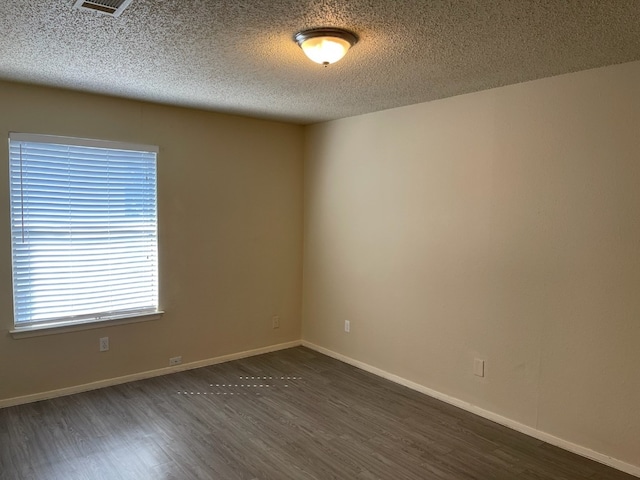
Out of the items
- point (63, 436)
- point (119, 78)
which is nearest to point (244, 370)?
point (63, 436)

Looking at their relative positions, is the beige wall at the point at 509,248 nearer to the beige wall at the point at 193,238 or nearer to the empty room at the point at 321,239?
the empty room at the point at 321,239

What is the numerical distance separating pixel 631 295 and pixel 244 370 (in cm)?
310

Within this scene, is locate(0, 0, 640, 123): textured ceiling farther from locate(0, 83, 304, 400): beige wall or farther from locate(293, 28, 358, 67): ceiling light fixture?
locate(0, 83, 304, 400): beige wall

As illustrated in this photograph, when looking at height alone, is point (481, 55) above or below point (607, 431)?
above

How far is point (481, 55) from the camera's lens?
258 cm

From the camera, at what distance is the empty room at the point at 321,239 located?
97.8 inches

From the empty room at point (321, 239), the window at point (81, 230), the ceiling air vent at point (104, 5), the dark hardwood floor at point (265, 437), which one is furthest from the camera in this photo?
the window at point (81, 230)

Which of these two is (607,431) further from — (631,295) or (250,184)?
(250,184)

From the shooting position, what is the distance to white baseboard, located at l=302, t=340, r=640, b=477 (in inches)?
108

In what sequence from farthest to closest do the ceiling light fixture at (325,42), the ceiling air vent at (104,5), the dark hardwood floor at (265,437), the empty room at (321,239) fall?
the dark hardwood floor at (265,437), the empty room at (321,239), the ceiling light fixture at (325,42), the ceiling air vent at (104,5)

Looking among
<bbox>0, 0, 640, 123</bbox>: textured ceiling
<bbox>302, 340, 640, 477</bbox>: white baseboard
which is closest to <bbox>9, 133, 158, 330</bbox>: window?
<bbox>0, 0, 640, 123</bbox>: textured ceiling

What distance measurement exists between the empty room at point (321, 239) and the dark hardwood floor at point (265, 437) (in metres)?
0.02

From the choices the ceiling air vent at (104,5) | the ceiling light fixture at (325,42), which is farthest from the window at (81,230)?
the ceiling light fixture at (325,42)

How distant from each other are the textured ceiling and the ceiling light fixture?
0.18ft
